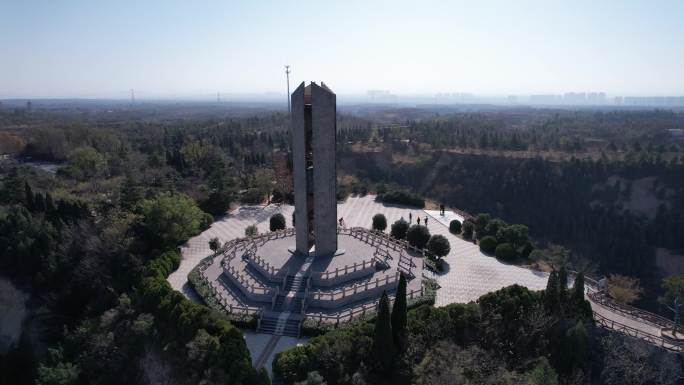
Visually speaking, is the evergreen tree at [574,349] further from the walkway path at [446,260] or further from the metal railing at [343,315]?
the metal railing at [343,315]

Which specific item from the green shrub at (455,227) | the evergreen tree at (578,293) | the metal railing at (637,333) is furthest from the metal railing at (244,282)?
the green shrub at (455,227)

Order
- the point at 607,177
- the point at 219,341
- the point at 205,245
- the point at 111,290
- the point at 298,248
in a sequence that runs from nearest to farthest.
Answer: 1. the point at 219,341
2. the point at 111,290
3. the point at 298,248
4. the point at 205,245
5. the point at 607,177

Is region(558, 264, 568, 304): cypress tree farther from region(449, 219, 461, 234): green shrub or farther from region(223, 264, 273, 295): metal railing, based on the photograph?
region(223, 264, 273, 295): metal railing

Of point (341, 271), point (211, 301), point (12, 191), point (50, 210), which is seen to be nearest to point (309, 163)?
point (341, 271)

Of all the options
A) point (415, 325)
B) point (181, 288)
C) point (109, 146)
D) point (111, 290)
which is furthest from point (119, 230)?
point (109, 146)

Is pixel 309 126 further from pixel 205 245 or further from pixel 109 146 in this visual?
pixel 109 146
